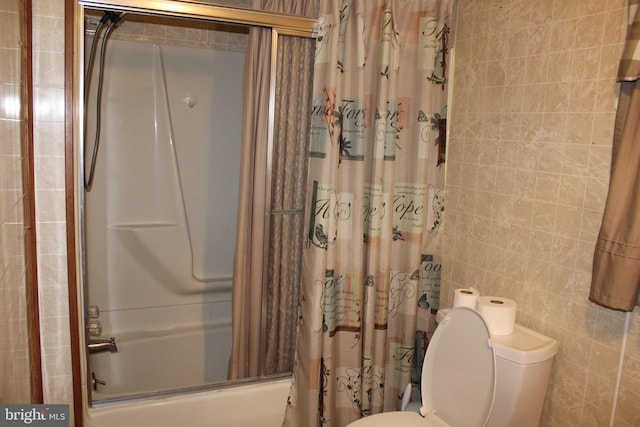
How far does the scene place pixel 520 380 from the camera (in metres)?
1.66

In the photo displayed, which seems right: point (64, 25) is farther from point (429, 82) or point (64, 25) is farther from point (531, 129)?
point (531, 129)

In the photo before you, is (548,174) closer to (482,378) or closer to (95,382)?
(482,378)

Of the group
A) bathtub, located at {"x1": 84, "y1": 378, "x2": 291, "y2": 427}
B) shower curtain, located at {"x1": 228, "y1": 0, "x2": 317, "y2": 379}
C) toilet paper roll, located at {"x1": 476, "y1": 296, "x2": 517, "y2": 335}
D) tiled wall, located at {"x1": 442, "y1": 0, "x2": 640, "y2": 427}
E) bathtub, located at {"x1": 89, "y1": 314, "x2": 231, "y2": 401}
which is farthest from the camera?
bathtub, located at {"x1": 89, "y1": 314, "x2": 231, "y2": 401}

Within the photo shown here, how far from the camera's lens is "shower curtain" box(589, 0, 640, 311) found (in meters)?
1.44

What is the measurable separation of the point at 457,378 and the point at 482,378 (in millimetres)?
120

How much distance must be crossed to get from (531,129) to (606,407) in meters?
1.02

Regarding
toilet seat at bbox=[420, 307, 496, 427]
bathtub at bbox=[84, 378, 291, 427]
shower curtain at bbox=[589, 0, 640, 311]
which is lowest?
bathtub at bbox=[84, 378, 291, 427]

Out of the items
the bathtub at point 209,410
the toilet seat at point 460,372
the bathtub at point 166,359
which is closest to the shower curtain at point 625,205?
the toilet seat at point 460,372

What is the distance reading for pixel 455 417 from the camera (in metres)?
1.75

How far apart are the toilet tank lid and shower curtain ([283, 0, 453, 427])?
573 mm

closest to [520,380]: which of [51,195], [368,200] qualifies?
[368,200]

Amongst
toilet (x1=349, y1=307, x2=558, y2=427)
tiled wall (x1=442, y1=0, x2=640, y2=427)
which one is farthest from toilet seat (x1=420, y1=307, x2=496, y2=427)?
tiled wall (x1=442, y1=0, x2=640, y2=427)

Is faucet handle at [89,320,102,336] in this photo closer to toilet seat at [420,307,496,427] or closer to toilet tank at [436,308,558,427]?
toilet seat at [420,307,496,427]

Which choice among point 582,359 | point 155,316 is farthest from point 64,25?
point 582,359
